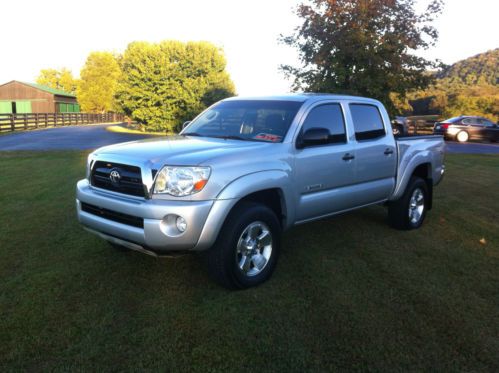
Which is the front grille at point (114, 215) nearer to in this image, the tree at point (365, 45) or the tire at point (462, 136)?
the tree at point (365, 45)

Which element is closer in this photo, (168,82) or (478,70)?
(168,82)

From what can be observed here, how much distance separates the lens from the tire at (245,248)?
12.0 ft

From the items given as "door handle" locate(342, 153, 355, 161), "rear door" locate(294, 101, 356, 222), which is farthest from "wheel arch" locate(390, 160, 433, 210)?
"door handle" locate(342, 153, 355, 161)

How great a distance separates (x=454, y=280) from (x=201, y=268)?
260cm

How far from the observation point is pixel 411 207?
6.03m

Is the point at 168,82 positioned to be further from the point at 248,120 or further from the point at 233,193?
the point at 233,193

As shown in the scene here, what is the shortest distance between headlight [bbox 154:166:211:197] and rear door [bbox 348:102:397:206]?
7.29 ft

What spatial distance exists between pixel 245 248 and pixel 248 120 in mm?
1559

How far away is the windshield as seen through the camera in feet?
14.4

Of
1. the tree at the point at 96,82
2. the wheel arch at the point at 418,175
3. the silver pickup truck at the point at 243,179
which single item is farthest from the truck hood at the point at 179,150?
the tree at the point at 96,82

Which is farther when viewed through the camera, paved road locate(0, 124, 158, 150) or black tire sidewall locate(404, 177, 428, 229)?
paved road locate(0, 124, 158, 150)

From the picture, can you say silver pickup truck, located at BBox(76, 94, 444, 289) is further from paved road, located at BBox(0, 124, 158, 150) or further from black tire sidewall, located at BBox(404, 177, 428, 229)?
paved road, located at BBox(0, 124, 158, 150)

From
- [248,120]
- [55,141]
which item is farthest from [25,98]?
[248,120]

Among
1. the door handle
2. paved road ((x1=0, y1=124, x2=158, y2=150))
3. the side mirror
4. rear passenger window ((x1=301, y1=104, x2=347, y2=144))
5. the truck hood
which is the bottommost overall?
paved road ((x1=0, y1=124, x2=158, y2=150))
